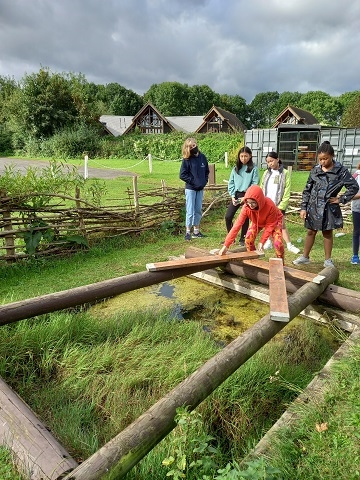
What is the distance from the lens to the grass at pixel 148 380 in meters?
1.86

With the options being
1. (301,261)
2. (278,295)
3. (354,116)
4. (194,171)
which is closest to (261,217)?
(301,261)

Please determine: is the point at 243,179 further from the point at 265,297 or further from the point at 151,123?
the point at 151,123

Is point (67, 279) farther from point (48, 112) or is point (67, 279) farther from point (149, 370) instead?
point (48, 112)

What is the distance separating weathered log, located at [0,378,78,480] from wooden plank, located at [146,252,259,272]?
1831 mm

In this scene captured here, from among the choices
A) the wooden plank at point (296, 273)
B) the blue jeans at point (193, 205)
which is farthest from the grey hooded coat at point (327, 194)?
the blue jeans at point (193, 205)

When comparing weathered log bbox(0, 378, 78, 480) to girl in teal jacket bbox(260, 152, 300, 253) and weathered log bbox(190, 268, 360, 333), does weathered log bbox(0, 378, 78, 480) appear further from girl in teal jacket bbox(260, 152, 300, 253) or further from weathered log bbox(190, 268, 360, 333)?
girl in teal jacket bbox(260, 152, 300, 253)

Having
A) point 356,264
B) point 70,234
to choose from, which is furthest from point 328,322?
point 70,234

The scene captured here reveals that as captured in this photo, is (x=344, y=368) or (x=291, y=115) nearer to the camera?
(x=344, y=368)

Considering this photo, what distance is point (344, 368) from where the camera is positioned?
223cm

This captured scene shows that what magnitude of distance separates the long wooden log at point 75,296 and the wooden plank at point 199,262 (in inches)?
2.6

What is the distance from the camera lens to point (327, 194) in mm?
4078

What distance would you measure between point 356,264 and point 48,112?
98.9ft

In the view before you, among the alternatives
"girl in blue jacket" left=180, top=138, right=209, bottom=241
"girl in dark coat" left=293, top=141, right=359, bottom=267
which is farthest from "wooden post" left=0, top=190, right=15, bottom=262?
"girl in dark coat" left=293, top=141, right=359, bottom=267

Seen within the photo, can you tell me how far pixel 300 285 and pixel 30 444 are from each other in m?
2.97
